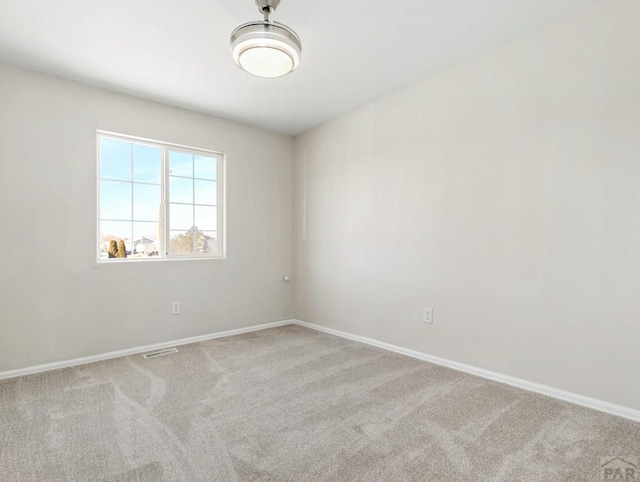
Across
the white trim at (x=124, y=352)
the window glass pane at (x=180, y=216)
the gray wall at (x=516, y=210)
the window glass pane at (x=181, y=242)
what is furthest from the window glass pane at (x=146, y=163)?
the gray wall at (x=516, y=210)

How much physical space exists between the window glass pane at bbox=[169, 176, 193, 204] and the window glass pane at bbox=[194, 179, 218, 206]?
7 cm

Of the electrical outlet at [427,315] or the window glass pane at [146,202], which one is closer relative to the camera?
the electrical outlet at [427,315]

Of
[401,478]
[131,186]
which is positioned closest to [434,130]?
[401,478]

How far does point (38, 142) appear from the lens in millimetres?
2865

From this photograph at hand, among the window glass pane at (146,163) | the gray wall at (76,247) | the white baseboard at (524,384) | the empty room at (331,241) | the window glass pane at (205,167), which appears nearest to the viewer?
the empty room at (331,241)

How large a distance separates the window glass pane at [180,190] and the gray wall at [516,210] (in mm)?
1743

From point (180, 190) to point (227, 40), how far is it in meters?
1.76

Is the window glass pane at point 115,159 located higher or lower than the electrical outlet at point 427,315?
higher

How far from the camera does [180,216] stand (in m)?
3.75

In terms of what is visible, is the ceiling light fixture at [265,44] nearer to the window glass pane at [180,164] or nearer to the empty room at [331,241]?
the empty room at [331,241]

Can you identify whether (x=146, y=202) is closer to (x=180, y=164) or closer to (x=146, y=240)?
(x=146, y=240)

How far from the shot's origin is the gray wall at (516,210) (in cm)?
211

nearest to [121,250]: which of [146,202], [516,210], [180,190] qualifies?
[146,202]

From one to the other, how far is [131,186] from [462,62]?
3188mm
